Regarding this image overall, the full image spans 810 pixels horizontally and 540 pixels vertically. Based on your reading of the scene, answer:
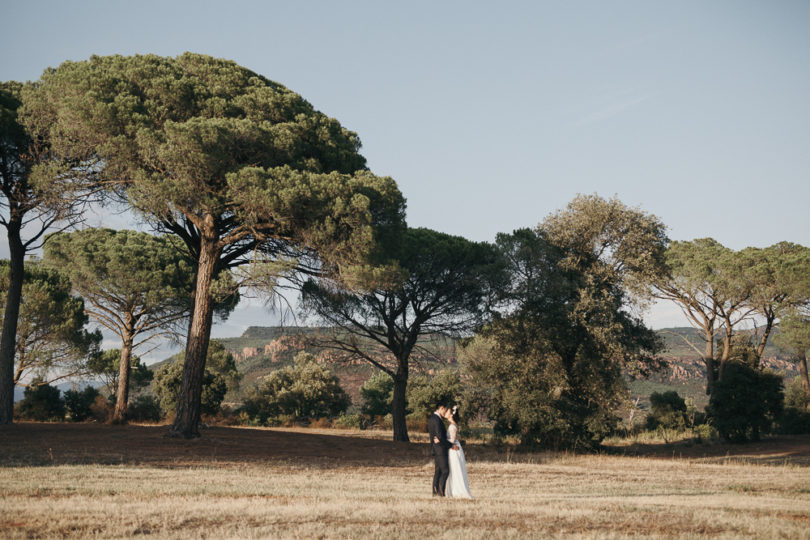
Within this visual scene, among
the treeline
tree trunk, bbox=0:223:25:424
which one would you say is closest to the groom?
the treeline

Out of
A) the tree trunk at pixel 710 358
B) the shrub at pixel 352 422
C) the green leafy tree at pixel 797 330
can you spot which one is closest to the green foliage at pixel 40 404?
the shrub at pixel 352 422

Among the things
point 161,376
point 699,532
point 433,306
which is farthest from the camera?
point 161,376

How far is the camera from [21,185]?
20.1m

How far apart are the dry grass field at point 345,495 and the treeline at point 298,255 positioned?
3.83 meters

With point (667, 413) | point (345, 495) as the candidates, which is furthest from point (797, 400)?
point (345, 495)

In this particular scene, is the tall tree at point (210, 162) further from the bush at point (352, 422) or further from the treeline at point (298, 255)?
the bush at point (352, 422)

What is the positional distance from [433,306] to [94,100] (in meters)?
14.6

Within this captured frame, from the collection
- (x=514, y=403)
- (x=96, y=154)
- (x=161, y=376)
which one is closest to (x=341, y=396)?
(x=161, y=376)

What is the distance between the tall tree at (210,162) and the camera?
1616 centimetres

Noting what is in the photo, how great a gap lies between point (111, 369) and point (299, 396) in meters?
12.2

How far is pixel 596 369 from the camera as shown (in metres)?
20.0

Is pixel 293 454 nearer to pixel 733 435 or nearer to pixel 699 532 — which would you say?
pixel 699 532

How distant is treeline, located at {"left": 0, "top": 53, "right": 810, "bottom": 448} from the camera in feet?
54.6

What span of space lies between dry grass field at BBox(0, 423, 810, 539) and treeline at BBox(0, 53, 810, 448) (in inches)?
151
